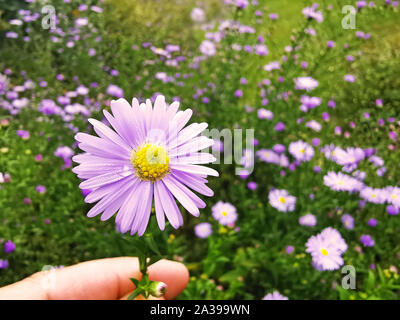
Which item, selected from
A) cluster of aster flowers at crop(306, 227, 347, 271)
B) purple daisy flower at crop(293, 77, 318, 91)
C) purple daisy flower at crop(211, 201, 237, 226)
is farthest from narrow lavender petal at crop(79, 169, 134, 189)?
purple daisy flower at crop(293, 77, 318, 91)

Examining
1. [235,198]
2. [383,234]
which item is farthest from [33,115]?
[383,234]

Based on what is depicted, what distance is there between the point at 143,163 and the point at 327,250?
98 cm

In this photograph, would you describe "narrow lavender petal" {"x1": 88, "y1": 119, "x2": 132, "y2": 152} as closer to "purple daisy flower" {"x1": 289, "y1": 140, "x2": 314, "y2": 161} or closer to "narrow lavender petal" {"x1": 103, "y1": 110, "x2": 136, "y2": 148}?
"narrow lavender petal" {"x1": 103, "y1": 110, "x2": 136, "y2": 148}

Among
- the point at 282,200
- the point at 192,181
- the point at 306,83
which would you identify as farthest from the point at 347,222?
the point at 192,181

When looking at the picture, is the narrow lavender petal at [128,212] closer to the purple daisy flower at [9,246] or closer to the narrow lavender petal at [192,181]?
the narrow lavender petal at [192,181]

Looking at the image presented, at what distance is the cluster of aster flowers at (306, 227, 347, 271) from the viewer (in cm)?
126

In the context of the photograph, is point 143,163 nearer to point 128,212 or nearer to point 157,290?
point 128,212

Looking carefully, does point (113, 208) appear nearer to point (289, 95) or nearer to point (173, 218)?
point (173, 218)

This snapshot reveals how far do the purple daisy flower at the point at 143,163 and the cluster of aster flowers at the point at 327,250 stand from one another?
0.87 metres

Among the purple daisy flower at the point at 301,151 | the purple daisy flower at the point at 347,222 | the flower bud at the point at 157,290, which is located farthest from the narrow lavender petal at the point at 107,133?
the purple daisy flower at the point at 301,151

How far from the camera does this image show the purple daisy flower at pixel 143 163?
0.54m

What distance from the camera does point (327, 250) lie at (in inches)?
51.1

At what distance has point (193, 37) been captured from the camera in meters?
3.35

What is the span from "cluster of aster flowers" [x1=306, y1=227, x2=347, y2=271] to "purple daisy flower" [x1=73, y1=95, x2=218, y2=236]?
2.87 feet
